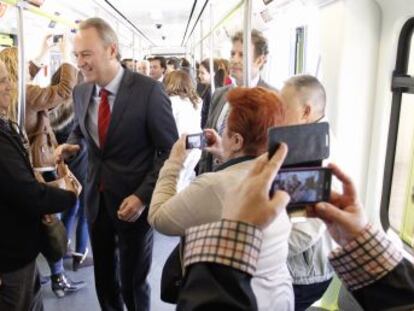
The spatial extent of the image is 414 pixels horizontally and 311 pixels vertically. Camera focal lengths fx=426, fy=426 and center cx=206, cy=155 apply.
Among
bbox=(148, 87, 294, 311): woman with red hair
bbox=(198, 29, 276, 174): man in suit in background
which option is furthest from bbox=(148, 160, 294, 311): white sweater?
bbox=(198, 29, 276, 174): man in suit in background

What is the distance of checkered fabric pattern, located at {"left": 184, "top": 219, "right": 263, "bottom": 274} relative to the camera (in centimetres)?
71

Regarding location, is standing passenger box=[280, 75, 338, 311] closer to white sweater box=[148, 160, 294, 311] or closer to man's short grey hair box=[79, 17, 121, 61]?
white sweater box=[148, 160, 294, 311]

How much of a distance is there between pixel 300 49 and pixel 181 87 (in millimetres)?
1193

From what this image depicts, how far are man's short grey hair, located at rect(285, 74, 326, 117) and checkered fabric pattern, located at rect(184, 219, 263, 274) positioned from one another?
123 cm

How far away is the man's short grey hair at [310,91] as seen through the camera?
1.85 metres

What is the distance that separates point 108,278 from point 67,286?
90 centimetres

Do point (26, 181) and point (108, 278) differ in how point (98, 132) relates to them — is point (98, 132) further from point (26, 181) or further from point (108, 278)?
point (108, 278)

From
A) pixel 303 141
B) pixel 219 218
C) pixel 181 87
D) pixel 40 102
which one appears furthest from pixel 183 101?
pixel 303 141

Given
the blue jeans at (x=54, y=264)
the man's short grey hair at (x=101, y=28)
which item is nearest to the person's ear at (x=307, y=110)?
the man's short grey hair at (x=101, y=28)

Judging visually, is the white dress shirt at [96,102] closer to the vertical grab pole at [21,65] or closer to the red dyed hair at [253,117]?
the vertical grab pole at [21,65]

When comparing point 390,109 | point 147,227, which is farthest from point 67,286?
point 390,109

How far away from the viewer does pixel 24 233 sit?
5.70ft

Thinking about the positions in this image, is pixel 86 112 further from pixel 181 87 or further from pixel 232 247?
pixel 232 247

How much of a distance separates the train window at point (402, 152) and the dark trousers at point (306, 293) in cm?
69
